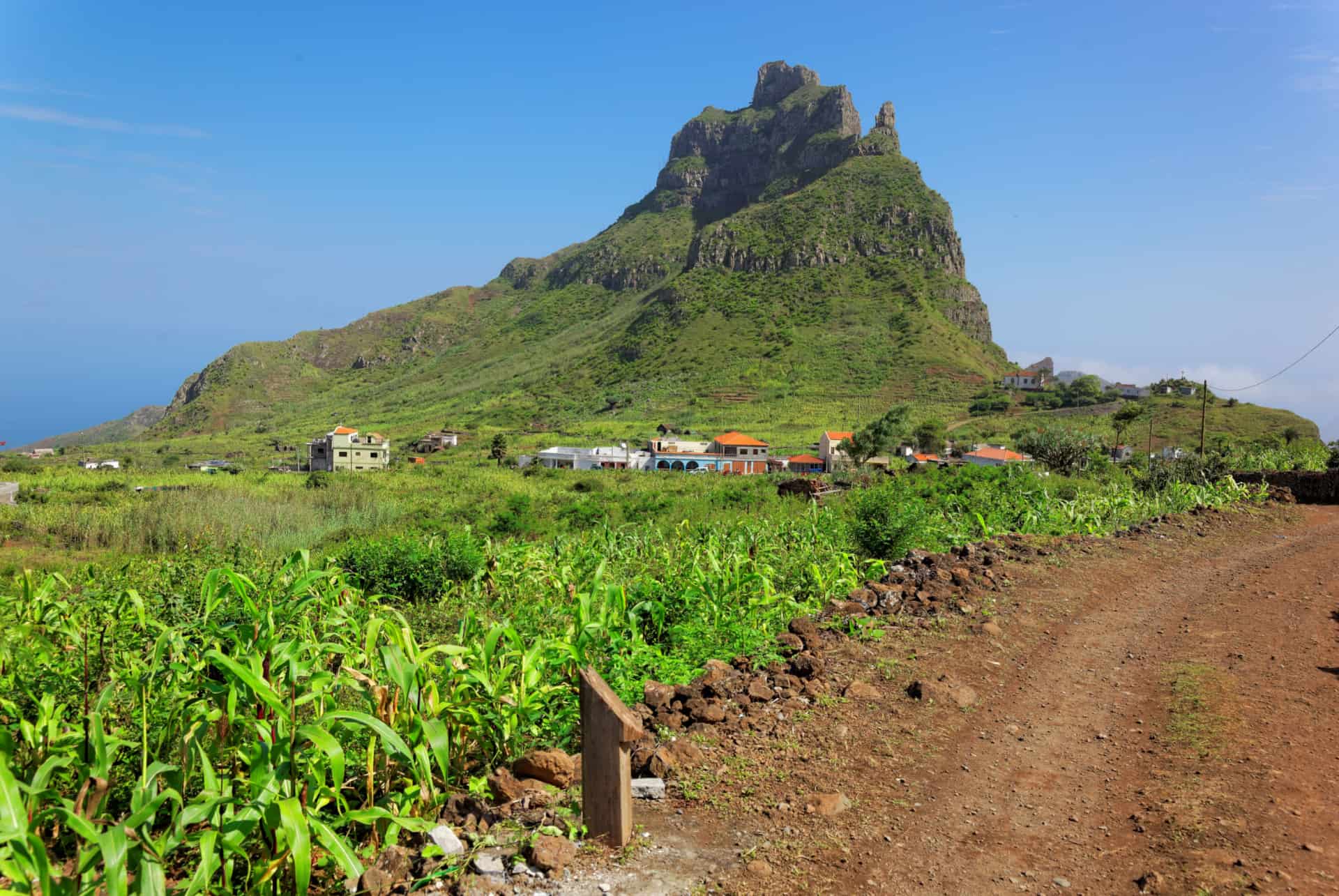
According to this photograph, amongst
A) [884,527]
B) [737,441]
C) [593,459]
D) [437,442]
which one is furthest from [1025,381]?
[884,527]

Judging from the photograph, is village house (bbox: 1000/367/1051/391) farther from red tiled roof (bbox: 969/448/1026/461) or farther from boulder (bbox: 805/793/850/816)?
boulder (bbox: 805/793/850/816)

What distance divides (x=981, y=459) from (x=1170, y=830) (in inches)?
1786

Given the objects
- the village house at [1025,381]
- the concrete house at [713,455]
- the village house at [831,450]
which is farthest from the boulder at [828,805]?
the village house at [1025,381]

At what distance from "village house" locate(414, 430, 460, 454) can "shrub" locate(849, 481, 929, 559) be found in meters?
59.2

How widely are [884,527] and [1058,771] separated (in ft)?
17.1

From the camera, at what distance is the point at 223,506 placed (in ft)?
67.0

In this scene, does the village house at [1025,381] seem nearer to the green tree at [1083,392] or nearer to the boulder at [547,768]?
the green tree at [1083,392]

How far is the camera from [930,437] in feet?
194

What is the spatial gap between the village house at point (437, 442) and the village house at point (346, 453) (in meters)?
8.25

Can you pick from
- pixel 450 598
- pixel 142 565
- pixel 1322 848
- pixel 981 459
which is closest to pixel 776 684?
pixel 1322 848

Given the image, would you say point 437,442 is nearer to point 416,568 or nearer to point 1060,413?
point 1060,413

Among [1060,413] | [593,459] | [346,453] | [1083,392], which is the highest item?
[1083,392]

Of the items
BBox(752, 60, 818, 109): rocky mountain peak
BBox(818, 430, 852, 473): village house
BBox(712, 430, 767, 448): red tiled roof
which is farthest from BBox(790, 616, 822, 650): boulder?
BBox(752, 60, 818, 109): rocky mountain peak

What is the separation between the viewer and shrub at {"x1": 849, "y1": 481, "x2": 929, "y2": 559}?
9078mm
